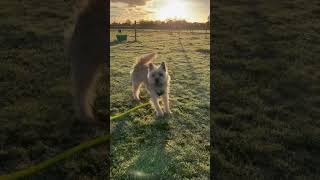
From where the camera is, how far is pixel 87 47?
507 centimetres

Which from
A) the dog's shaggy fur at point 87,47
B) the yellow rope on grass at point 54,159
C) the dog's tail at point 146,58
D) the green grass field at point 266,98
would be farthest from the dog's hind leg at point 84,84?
the dog's tail at point 146,58

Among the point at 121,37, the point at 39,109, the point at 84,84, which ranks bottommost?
the point at 39,109

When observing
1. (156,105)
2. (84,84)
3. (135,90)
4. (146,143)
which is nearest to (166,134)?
(146,143)

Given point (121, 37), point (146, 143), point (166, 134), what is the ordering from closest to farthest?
point (146, 143)
point (166, 134)
point (121, 37)

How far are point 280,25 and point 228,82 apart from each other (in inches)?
294

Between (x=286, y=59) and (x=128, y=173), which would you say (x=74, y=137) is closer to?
(x=128, y=173)

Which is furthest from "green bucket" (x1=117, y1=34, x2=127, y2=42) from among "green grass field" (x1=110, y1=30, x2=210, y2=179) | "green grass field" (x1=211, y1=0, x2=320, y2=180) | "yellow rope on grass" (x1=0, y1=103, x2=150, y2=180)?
"yellow rope on grass" (x1=0, y1=103, x2=150, y2=180)

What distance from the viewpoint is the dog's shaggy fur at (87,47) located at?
16.4ft

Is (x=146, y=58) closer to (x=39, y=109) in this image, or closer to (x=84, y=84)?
(x=39, y=109)

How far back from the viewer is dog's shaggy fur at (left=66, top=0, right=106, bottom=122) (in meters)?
5.01

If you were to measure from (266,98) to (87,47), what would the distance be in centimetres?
408

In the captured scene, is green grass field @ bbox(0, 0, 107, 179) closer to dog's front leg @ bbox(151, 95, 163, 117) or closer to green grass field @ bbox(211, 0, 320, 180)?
dog's front leg @ bbox(151, 95, 163, 117)

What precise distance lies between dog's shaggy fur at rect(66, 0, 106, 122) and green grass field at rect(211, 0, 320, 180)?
2.19m

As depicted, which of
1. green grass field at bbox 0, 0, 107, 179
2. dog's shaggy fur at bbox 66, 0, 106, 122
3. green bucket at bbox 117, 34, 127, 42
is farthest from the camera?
green bucket at bbox 117, 34, 127, 42
